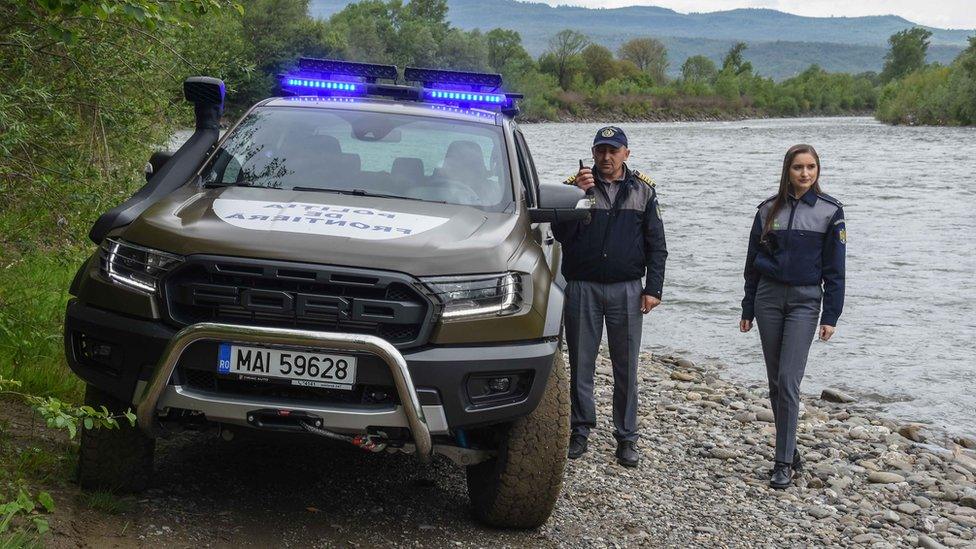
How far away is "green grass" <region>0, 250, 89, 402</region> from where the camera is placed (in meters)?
5.92

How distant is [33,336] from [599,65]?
139473mm

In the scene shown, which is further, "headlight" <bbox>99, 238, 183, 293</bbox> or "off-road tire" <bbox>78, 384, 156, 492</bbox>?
"off-road tire" <bbox>78, 384, 156, 492</bbox>

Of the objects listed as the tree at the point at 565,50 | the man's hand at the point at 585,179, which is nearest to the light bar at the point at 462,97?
the man's hand at the point at 585,179

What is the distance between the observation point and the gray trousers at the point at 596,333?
6.32m

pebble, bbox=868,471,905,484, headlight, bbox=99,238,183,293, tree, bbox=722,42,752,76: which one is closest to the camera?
headlight, bbox=99,238,183,293

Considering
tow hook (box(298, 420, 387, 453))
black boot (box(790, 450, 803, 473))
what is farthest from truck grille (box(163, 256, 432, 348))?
black boot (box(790, 450, 803, 473))

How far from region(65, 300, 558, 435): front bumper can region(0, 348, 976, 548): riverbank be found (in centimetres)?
40

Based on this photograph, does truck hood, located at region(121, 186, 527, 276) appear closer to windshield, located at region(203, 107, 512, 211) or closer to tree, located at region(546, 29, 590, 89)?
windshield, located at region(203, 107, 512, 211)

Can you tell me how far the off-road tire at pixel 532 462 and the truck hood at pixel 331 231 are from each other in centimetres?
65

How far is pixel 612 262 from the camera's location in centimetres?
625

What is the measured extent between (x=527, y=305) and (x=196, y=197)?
60.8 inches

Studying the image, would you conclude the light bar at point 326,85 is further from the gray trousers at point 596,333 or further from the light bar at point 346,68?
the gray trousers at point 596,333

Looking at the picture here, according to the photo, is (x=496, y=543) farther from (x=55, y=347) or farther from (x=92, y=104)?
(x=92, y=104)

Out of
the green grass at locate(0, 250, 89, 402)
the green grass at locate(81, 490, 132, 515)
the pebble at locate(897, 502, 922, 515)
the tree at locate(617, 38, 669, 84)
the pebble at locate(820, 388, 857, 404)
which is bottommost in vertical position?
the tree at locate(617, 38, 669, 84)
